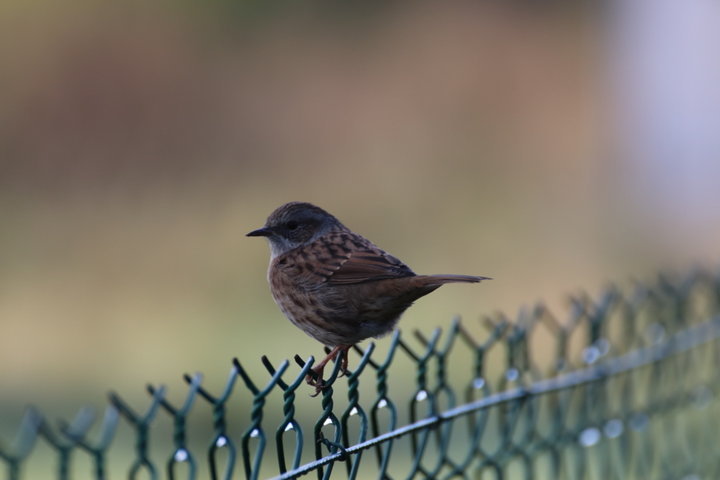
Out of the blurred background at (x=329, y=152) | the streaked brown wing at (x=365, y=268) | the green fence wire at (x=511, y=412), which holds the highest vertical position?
the blurred background at (x=329, y=152)

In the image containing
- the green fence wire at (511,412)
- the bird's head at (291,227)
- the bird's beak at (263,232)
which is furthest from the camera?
the bird's head at (291,227)

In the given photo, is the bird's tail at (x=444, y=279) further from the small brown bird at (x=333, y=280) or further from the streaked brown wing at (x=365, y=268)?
the streaked brown wing at (x=365, y=268)

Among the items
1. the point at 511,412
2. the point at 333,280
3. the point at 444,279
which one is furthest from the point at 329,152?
the point at 444,279

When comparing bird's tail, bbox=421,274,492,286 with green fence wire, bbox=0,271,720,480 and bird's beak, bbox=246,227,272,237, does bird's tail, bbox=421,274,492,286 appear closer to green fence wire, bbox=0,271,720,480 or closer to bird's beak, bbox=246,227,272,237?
green fence wire, bbox=0,271,720,480

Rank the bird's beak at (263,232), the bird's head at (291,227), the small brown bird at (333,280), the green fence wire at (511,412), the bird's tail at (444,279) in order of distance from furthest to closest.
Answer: the bird's head at (291,227), the bird's beak at (263,232), the small brown bird at (333,280), the bird's tail at (444,279), the green fence wire at (511,412)

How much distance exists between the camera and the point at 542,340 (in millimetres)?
9625

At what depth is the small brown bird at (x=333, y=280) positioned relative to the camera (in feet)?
11.7

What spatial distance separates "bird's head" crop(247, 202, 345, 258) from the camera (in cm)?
401

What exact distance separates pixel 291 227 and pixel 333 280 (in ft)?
1.23

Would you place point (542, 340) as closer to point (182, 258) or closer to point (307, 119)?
point (182, 258)

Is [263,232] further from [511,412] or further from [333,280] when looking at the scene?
[511,412]

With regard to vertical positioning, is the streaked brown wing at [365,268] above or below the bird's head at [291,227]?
below

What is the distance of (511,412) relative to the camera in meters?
3.62

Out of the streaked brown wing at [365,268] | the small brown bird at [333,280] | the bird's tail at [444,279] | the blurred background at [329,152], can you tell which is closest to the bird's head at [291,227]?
the small brown bird at [333,280]
